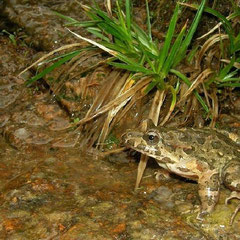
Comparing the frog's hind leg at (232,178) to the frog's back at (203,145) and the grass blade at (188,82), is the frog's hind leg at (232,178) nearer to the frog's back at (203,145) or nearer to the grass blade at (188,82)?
the frog's back at (203,145)

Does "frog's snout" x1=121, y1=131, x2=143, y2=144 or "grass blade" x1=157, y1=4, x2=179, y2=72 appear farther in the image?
"grass blade" x1=157, y1=4, x2=179, y2=72

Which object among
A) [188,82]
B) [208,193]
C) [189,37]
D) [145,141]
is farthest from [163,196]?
[189,37]

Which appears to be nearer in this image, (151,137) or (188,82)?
(151,137)

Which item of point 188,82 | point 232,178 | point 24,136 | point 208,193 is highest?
point 188,82

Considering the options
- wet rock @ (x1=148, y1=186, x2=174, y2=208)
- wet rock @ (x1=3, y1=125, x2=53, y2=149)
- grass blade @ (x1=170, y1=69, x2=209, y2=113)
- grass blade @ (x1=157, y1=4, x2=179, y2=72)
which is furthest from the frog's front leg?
wet rock @ (x1=3, y1=125, x2=53, y2=149)

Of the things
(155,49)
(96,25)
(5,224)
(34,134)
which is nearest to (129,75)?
(155,49)

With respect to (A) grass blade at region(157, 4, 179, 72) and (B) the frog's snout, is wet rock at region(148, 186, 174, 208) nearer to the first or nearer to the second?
(B) the frog's snout

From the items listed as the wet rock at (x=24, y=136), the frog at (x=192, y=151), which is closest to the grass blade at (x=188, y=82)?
the frog at (x=192, y=151)

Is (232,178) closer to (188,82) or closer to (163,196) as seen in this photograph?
(163,196)
